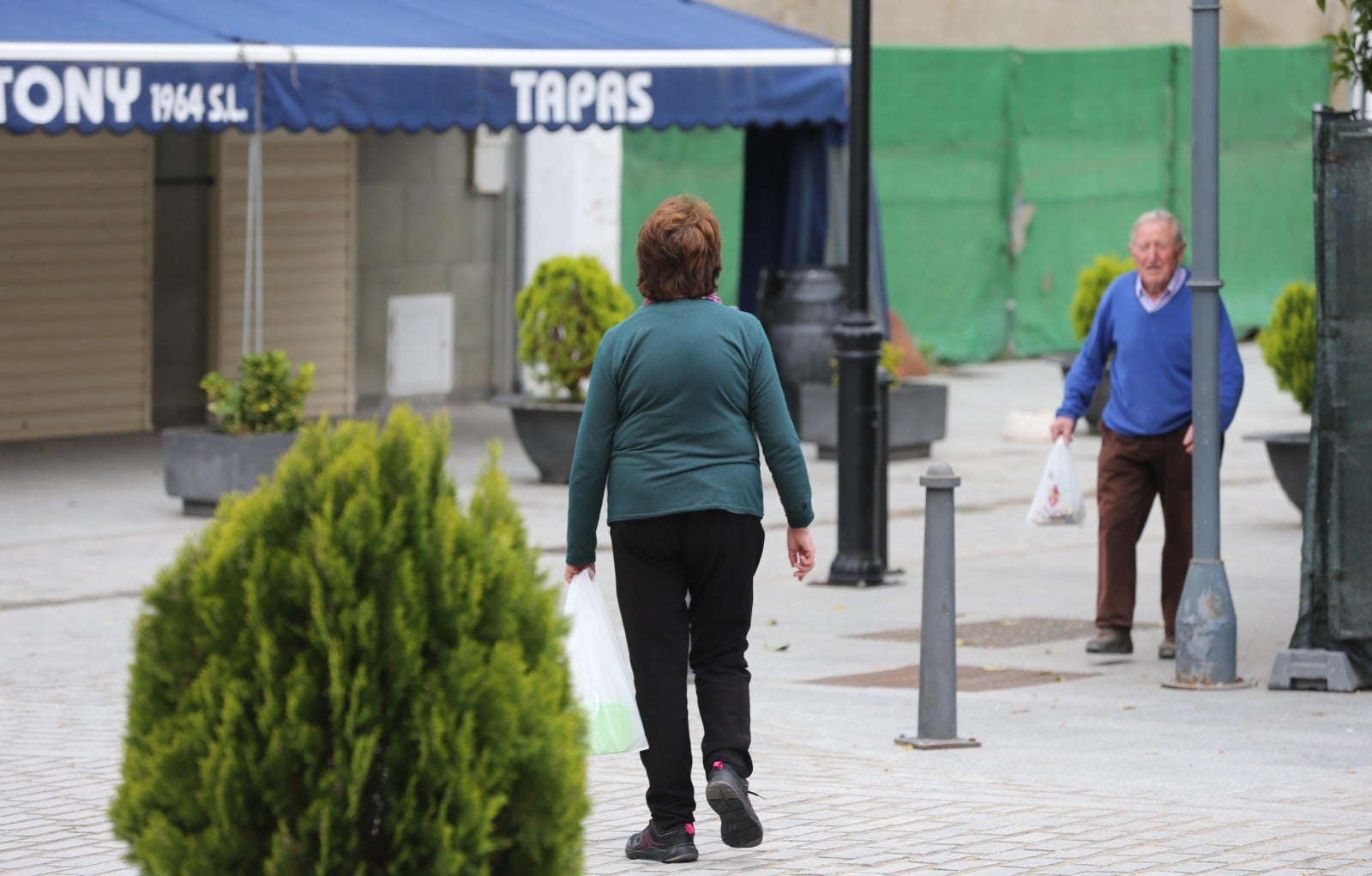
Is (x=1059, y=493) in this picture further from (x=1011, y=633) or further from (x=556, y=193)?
(x=556, y=193)

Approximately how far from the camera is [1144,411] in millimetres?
9336

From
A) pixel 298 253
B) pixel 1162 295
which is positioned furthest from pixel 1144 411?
pixel 298 253

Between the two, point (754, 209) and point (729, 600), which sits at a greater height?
point (754, 209)

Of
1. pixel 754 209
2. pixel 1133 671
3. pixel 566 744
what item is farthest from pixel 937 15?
pixel 566 744

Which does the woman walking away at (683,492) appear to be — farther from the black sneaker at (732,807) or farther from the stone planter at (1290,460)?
the stone planter at (1290,460)

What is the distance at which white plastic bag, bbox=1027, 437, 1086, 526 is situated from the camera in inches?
380

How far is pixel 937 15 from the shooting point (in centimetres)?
2750

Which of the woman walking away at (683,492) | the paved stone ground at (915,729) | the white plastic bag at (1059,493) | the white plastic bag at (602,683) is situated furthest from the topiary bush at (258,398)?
the white plastic bag at (602,683)

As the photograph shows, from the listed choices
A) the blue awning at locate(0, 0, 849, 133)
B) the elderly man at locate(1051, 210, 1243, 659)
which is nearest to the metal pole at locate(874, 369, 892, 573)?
the elderly man at locate(1051, 210, 1243, 659)

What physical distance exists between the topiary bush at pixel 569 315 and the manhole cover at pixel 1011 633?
4.98 m

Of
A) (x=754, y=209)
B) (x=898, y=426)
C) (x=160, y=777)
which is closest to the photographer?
(x=160, y=777)

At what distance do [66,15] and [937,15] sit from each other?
1526 centimetres

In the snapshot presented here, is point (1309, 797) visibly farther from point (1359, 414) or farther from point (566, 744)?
point (566, 744)

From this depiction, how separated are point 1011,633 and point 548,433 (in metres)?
5.44
